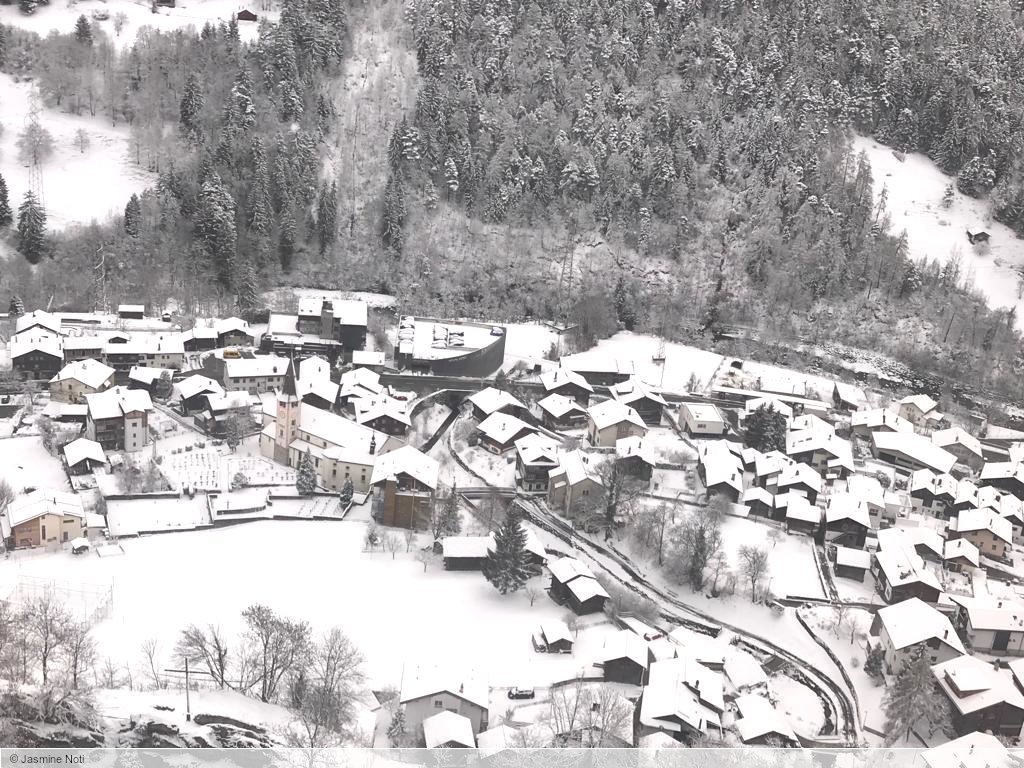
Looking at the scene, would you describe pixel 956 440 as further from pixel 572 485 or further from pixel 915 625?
pixel 572 485

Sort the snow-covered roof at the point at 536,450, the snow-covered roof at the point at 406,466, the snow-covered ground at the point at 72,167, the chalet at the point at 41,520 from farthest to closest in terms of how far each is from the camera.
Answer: the snow-covered ground at the point at 72,167 < the snow-covered roof at the point at 536,450 < the snow-covered roof at the point at 406,466 < the chalet at the point at 41,520

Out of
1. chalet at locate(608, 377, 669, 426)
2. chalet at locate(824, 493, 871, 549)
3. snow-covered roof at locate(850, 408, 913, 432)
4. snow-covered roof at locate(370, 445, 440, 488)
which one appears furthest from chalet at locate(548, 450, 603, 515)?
snow-covered roof at locate(850, 408, 913, 432)

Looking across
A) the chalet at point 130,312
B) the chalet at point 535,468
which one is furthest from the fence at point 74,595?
the chalet at point 130,312

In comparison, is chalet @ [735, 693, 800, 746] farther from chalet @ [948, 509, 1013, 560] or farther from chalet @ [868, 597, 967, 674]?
chalet @ [948, 509, 1013, 560]

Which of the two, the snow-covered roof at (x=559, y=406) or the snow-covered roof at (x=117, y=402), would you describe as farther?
the snow-covered roof at (x=559, y=406)

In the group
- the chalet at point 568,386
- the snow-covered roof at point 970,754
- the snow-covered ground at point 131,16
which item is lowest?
the snow-covered roof at point 970,754

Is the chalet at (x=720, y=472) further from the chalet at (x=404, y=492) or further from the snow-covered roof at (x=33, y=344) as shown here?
the snow-covered roof at (x=33, y=344)
